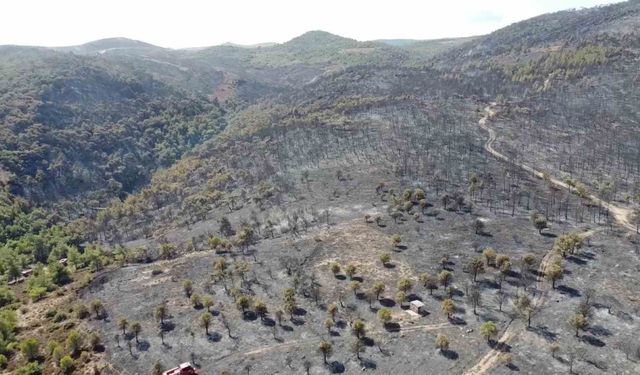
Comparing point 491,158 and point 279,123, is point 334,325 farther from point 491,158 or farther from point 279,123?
point 279,123


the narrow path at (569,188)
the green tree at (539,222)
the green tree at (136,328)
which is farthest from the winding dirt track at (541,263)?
the green tree at (136,328)

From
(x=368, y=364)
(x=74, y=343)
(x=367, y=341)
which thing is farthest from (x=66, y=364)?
(x=367, y=341)

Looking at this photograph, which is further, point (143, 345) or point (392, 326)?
point (143, 345)

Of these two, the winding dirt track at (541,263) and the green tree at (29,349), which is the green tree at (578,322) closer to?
the winding dirt track at (541,263)

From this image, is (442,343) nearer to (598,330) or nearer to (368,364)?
(368,364)

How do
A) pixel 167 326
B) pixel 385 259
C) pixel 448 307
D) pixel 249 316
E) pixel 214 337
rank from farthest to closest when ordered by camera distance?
pixel 385 259, pixel 249 316, pixel 167 326, pixel 214 337, pixel 448 307

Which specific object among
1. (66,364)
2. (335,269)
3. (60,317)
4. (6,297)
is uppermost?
(335,269)
